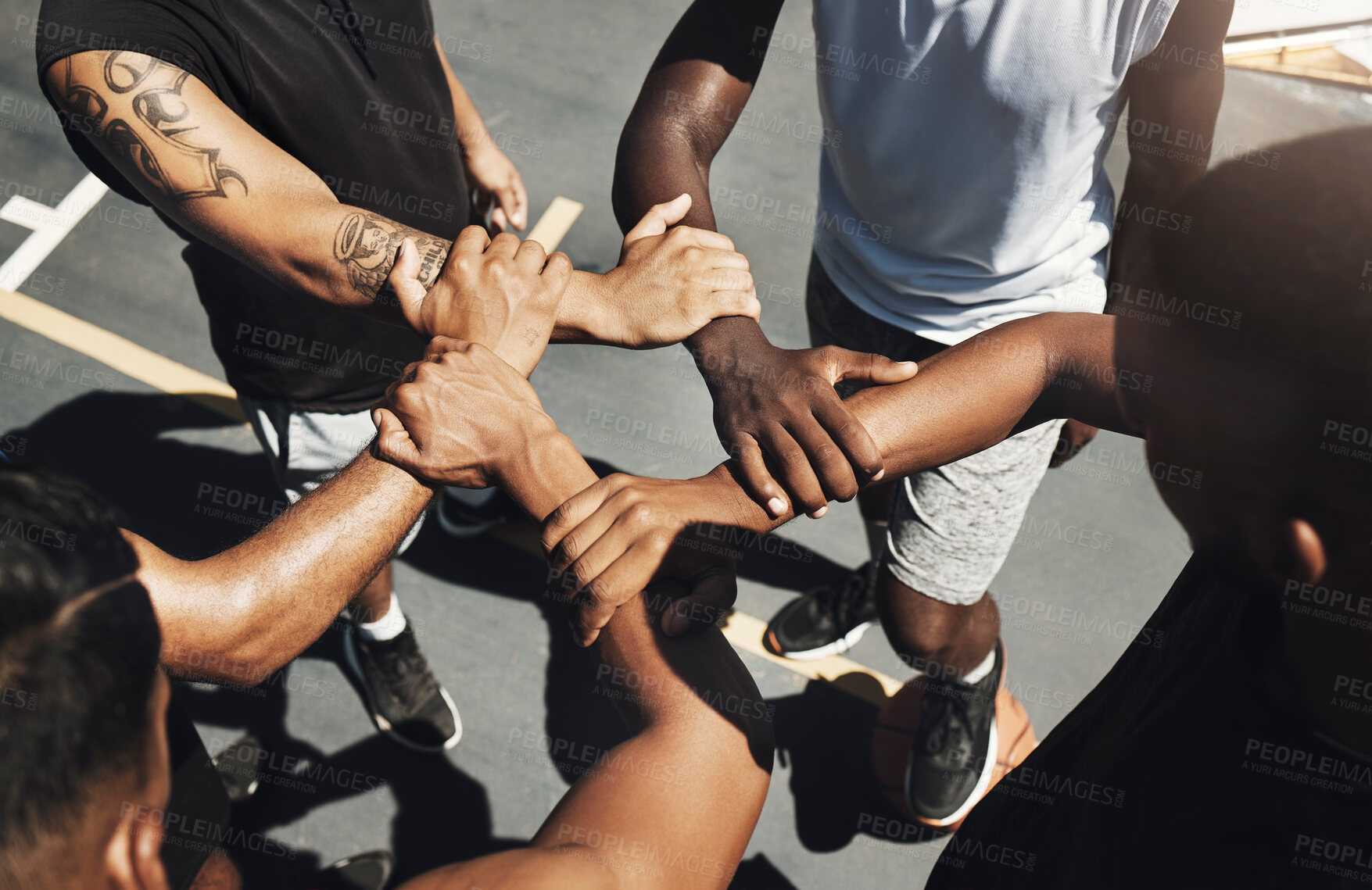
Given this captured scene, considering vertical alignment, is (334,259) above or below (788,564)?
above

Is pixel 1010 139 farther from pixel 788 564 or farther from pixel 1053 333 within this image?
pixel 788 564

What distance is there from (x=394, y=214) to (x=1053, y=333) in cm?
186

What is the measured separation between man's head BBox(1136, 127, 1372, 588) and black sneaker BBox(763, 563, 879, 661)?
2478 millimetres

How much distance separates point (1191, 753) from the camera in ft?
4.62

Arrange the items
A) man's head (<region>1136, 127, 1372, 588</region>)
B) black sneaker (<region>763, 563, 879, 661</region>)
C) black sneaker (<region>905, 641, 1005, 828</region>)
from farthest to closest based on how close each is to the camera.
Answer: black sneaker (<region>763, 563, 879, 661</region>) < black sneaker (<region>905, 641, 1005, 828</region>) < man's head (<region>1136, 127, 1372, 588</region>)

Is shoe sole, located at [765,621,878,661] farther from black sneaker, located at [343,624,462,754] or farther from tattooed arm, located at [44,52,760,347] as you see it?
tattooed arm, located at [44,52,760,347]

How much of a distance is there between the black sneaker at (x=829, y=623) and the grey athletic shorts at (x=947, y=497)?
0.87m

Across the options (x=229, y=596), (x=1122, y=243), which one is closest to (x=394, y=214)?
(x=229, y=596)

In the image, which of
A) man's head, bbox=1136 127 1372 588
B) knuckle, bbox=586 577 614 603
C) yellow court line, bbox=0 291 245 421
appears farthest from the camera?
yellow court line, bbox=0 291 245 421

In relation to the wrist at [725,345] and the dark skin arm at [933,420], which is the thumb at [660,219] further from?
the dark skin arm at [933,420]

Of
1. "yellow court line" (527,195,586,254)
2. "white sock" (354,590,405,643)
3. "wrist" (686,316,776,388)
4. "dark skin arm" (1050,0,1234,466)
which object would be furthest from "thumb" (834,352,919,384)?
"yellow court line" (527,195,586,254)

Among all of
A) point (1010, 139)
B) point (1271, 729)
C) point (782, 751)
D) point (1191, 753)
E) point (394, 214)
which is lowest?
point (782, 751)

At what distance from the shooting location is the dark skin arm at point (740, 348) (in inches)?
84.4

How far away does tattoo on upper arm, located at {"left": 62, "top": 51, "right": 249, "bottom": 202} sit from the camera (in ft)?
6.71
